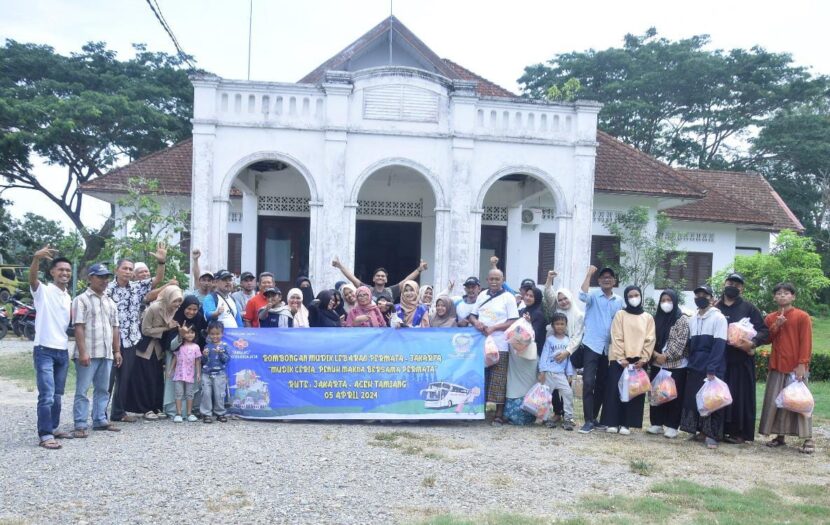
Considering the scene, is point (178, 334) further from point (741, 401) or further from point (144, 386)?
point (741, 401)

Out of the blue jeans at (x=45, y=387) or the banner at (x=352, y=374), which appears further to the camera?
the banner at (x=352, y=374)

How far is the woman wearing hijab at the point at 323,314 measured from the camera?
8.41 meters

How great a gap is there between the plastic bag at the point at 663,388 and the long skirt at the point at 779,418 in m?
0.97

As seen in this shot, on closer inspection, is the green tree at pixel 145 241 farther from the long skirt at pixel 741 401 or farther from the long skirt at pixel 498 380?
the long skirt at pixel 741 401

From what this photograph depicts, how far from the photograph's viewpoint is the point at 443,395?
7.95 m

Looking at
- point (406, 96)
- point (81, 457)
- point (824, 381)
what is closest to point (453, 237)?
point (406, 96)

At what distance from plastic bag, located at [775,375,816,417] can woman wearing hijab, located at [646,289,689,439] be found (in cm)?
95

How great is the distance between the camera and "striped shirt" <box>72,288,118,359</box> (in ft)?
21.8

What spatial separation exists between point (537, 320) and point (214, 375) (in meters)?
3.61

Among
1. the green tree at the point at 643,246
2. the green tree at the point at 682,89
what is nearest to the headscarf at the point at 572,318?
the green tree at the point at 643,246

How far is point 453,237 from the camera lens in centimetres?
1346

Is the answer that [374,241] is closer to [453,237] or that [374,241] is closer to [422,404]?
[453,237]

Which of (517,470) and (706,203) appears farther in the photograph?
(706,203)

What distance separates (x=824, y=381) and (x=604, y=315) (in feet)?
26.5
